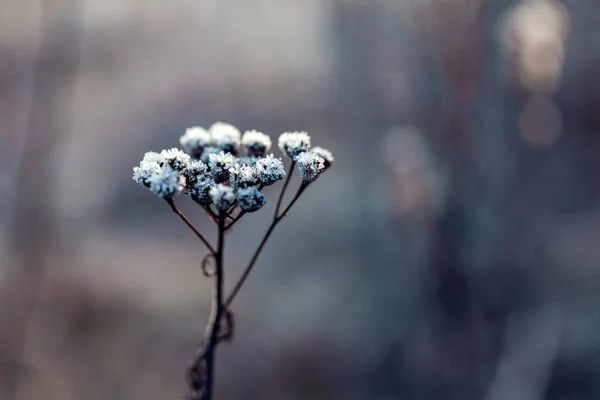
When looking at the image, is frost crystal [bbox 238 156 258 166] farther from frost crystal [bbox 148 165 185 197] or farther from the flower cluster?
frost crystal [bbox 148 165 185 197]

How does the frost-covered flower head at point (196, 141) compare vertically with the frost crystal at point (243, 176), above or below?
above

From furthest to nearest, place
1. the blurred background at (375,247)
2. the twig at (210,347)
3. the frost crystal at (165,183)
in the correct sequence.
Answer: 1. the blurred background at (375,247)
2. the twig at (210,347)
3. the frost crystal at (165,183)

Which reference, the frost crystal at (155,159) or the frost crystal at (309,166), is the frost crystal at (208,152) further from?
the frost crystal at (309,166)

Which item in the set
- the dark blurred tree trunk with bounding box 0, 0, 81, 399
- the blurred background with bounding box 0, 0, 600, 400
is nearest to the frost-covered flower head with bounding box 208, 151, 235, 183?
the blurred background with bounding box 0, 0, 600, 400

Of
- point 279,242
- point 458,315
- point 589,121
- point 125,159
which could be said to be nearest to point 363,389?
point 458,315

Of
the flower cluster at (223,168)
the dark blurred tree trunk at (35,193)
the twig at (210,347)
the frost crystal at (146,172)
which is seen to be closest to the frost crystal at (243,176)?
the flower cluster at (223,168)

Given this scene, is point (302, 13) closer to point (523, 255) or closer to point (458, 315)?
point (523, 255)
